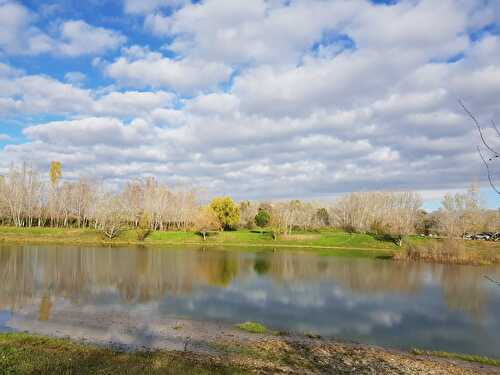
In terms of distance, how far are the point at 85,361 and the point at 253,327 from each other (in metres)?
8.69

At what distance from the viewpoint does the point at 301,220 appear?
99625mm

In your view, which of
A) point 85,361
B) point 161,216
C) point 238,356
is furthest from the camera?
point 161,216

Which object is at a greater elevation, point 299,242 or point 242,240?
point 242,240

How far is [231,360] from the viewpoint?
1266 centimetres

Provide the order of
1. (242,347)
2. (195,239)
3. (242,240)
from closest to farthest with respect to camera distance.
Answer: (242,347), (195,239), (242,240)

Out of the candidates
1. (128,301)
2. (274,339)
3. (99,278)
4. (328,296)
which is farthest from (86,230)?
(274,339)

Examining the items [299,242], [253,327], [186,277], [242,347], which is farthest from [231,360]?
[299,242]

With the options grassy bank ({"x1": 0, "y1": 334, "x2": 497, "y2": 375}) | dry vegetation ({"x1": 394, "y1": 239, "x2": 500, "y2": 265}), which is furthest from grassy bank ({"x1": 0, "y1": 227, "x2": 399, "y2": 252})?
grassy bank ({"x1": 0, "y1": 334, "x2": 497, "y2": 375})

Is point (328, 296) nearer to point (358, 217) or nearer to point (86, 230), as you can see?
point (86, 230)

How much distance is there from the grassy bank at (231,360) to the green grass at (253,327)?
121cm

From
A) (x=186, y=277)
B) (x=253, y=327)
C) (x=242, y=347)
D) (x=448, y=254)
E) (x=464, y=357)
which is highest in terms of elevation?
(x=242, y=347)

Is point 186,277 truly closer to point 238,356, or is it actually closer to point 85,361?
point 238,356

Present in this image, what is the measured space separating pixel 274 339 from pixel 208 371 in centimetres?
Result: 618

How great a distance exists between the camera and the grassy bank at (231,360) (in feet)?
33.0
